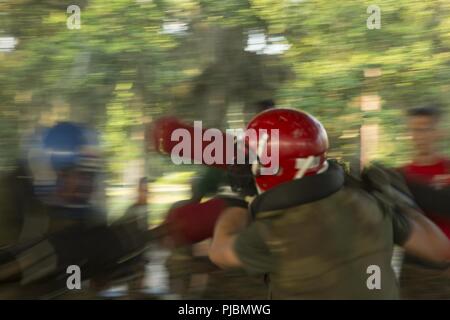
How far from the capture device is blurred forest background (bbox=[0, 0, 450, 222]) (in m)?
1.95

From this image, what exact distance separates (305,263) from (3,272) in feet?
3.82

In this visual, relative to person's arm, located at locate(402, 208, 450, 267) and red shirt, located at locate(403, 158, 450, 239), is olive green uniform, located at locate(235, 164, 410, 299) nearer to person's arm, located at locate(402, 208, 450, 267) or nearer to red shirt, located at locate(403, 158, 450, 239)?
person's arm, located at locate(402, 208, 450, 267)

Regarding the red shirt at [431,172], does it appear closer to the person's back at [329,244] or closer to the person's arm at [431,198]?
the person's arm at [431,198]

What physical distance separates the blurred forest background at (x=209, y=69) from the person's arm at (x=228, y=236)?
0.66m

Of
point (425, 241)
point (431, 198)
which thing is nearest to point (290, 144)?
point (425, 241)

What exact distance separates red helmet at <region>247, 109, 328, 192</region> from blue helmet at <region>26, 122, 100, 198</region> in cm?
83

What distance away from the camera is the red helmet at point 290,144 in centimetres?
122

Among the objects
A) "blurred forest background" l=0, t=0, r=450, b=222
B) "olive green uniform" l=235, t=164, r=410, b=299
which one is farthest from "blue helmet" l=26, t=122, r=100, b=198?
"olive green uniform" l=235, t=164, r=410, b=299

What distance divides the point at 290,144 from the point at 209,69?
3.12 ft

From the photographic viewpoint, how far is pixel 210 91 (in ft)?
6.82

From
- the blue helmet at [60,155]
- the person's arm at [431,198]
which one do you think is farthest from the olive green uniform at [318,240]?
the blue helmet at [60,155]

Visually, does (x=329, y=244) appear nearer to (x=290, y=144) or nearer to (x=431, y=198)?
(x=290, y=144)

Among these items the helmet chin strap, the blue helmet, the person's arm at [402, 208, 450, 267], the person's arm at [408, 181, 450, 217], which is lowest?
the person's arm at [402, 208, 450, 267]

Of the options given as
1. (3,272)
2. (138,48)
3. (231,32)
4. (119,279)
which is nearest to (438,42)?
(231,32)
